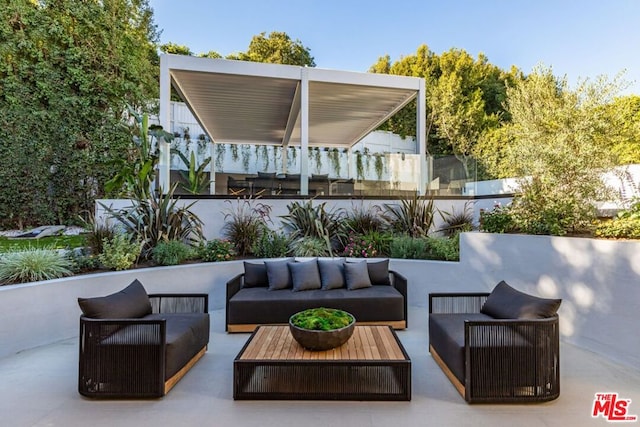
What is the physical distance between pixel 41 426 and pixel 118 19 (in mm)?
12387

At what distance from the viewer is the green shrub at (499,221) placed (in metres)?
4.92

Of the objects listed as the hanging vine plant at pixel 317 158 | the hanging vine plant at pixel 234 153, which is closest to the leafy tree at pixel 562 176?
the hanging vine plant at pixel 317 158

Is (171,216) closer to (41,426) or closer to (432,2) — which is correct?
(41,426)

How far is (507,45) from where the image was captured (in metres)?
19.5

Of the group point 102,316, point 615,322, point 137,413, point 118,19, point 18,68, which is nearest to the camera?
point 137,413

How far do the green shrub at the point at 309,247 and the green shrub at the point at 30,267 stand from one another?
126 inches

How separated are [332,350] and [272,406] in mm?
631

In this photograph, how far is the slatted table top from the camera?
272cm

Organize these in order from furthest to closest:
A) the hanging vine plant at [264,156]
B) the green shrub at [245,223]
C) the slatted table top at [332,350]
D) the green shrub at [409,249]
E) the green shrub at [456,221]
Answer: the hanging vine plant at [264,156] < the green shrub at [456,221] < the green shrub at [245,223] < the green shrub at [409,249] < the slatted table top at [332,350]

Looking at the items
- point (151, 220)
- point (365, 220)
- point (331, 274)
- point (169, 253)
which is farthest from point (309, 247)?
point (151, 220)

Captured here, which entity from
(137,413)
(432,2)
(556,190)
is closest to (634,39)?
(432,2)

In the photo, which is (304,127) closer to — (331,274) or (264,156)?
(264,156)

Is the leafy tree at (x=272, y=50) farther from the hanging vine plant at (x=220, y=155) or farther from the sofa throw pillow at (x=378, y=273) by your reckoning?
the sofa throw pillow at (x=378, y=273)

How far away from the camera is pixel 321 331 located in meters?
2.78
